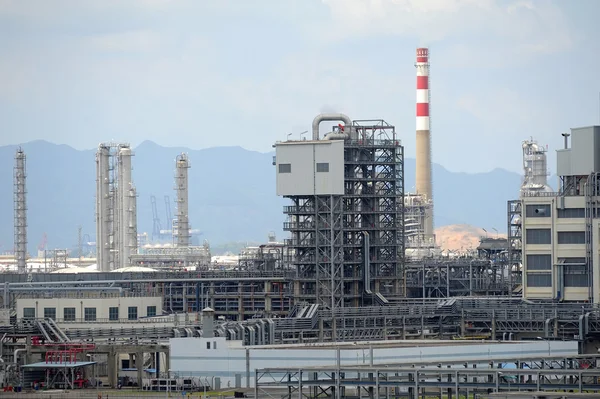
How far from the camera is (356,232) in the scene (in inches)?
3639

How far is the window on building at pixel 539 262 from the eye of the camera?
3381 inches

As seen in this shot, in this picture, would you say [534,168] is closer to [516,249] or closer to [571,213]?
[516,249]

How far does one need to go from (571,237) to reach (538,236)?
6.55 ft

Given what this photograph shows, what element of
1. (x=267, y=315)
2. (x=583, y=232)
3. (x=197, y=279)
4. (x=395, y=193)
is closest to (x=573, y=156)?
(x=583, y=232)

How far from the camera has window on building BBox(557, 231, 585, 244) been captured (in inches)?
3327

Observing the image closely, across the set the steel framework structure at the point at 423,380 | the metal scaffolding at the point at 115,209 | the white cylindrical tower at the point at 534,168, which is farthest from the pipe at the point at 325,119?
the metal scaffolding at the point at 115,209

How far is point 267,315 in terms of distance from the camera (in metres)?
98.9

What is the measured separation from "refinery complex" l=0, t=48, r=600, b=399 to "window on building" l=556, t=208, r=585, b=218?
76mm

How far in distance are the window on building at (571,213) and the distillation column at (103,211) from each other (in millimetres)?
74862

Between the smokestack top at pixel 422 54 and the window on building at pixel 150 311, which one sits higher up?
the smokestack top at pixel 422 54

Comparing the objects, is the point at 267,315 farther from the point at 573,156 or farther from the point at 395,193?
the point at 573,156

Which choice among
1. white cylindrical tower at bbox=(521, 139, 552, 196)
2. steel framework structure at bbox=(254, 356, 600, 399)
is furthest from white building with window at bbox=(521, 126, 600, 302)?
white cylindrical tower at bbox=(521, 139, 552, 196)

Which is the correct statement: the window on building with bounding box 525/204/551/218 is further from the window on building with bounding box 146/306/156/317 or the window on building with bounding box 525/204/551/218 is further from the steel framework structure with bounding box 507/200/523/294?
the window on building with bounding box 146/306/156/317

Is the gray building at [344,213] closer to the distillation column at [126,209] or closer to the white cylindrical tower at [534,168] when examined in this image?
the white cylindrical tower at [534,168]
